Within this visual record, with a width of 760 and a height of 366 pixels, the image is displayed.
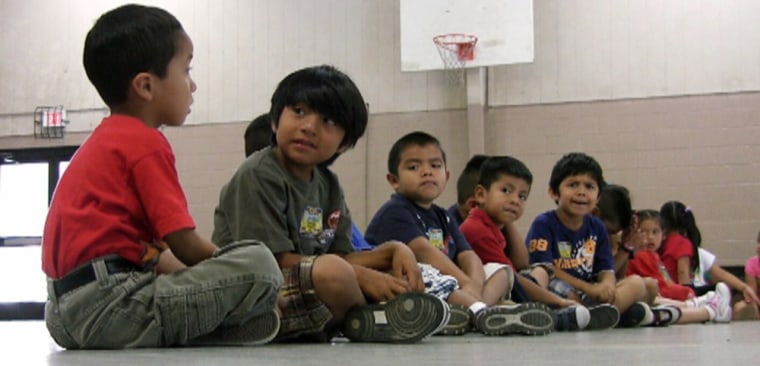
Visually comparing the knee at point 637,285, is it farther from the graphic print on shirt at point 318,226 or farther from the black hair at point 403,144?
the graphic print on shirt at point 318,226

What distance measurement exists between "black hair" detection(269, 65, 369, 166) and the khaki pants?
0.59 m

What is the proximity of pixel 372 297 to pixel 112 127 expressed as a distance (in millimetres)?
751

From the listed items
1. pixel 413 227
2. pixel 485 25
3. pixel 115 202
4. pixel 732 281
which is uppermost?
pixel 485 25

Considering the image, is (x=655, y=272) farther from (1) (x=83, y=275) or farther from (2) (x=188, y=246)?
(1) (x=83, y=275)

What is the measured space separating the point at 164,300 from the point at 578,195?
268 cm

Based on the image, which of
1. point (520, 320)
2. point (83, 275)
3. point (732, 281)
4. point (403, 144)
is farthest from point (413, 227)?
point (732, 281)

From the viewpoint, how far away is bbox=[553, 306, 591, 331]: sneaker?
3070mm

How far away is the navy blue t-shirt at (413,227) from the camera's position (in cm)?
323

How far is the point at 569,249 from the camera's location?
405 cm

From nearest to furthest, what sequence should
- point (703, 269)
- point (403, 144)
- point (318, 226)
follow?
point (318, 226)
point (403, 144)
point (703, 269)

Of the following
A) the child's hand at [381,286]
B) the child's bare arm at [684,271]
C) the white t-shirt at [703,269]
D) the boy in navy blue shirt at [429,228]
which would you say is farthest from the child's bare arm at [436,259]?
the white t-shirt at [703,269]

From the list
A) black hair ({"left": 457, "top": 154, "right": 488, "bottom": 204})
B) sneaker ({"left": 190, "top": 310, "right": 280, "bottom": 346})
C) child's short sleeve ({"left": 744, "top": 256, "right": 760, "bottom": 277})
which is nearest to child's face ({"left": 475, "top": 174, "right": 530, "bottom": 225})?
black hair ({"left": 457, "top": 154, "right": 488, "bottom": 204})

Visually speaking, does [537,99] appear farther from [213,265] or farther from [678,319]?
[213,265]

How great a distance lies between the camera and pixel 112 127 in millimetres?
1907
